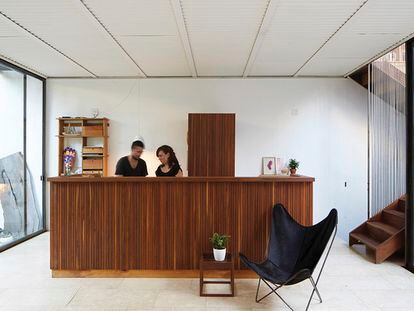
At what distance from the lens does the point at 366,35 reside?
11.6ft

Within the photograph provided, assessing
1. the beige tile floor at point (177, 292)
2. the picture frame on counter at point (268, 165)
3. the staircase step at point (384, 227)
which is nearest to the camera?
the beige tile floor at point (177, 292)

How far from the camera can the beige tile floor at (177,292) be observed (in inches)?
105

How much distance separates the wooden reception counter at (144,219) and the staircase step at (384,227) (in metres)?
1.58

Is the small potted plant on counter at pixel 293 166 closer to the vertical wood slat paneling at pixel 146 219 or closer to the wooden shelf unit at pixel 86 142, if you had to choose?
the vertical wood slat paneling at pixel 146 219

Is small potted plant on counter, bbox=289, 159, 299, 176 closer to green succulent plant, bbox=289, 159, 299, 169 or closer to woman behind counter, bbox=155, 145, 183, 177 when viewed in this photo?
green succulent plant, bbox=289, 159, 299, 169

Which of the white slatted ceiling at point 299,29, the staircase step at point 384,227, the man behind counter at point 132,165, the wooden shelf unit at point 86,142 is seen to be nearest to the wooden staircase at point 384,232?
the staircase step at point 384,227

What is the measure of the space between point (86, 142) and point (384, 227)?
5.04 metres

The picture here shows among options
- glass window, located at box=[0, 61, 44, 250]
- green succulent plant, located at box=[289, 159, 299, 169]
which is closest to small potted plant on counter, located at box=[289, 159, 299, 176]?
→ green succulent plant, located at box=[289, 159, 299, 169]

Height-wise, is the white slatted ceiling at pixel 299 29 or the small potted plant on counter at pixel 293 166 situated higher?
the white slatted ceiling at pixel 299 29

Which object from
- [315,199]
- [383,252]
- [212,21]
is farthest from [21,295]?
[315,199]

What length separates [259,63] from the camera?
15.0 feet

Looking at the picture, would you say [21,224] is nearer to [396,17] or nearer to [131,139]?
[131,139]

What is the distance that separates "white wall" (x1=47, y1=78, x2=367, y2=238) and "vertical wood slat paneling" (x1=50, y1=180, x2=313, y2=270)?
2.11 meters

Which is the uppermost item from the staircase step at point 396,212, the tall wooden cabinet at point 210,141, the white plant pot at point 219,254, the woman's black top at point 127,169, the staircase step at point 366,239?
the tall wooden cabinet at point 210,141
